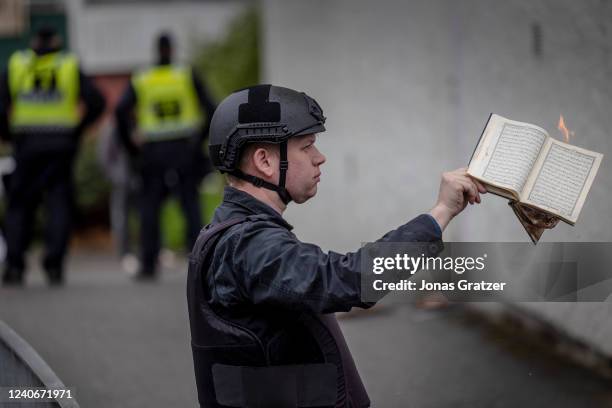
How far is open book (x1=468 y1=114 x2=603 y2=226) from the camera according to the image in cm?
303

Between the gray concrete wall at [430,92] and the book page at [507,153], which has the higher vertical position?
the book page at [507,153]

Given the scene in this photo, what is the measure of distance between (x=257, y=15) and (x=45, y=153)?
14.9 metres

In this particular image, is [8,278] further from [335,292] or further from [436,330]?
[335,292]

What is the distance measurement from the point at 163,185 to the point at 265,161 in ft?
22.6

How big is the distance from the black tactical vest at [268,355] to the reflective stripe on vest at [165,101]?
673 cm

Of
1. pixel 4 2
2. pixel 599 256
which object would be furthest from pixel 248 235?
pixel 4 2

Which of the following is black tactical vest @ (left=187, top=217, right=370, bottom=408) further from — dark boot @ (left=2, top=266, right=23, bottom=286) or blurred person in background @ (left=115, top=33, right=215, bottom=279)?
blurred person in background @ (left=115, top=33, right=215, bottom=279)

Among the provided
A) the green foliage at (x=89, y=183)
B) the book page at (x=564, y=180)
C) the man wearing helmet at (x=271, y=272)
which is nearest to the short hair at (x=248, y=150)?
the man wearing helmet at (x=271, y=272)

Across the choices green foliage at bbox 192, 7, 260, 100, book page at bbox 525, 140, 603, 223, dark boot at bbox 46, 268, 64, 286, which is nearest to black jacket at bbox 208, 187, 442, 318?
book page at bbox 525, 140, 603, 223

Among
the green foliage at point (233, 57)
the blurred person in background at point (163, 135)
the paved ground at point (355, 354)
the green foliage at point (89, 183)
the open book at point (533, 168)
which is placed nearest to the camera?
the open book at point (533, 168)

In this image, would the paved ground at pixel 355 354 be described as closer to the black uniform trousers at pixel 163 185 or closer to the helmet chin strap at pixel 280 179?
the black uniform trousers at pixel 163 185

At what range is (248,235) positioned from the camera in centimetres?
304

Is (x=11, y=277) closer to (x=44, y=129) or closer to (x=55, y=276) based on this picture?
(x=55, y=276)

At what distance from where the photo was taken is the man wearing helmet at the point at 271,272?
2.95 meters
